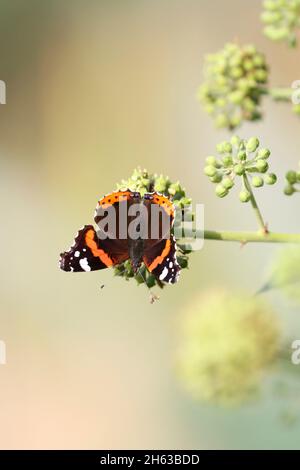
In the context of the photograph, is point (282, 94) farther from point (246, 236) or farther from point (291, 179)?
point (246, 236)

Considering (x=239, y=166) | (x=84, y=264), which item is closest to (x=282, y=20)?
(x=239, y=166)

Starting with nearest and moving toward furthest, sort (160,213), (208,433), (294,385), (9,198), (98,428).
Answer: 1. (160,213)
2. (294,385)
3. (208,433)
4. (98,428)
5. (9,198)

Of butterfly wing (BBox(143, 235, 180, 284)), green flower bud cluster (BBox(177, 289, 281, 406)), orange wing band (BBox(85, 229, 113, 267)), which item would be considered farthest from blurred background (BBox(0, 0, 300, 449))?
butterfly wing (BBox(143, 235, 180, 284))

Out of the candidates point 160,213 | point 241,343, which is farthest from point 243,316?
point 160,213

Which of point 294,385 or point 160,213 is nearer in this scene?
point 160,213

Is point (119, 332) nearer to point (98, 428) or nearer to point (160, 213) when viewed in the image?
point (98, 428)

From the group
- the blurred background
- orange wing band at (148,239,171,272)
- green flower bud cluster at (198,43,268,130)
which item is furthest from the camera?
the blurred background

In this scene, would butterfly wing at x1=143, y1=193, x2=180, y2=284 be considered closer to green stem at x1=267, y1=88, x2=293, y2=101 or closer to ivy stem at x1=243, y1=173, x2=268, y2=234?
ivy stem at x1=243, y1=173, x2=268, y2=234
